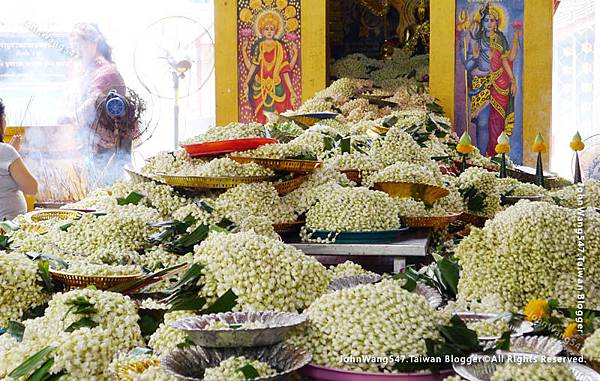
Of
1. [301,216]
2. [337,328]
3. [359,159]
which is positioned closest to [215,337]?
[337,328]

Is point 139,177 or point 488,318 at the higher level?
point 139,177

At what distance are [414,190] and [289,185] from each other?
0.54 m

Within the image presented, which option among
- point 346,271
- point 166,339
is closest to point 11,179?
point 346,271

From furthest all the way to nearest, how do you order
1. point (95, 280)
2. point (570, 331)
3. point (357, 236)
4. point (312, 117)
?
point (312, 117) < point (357, 236) < point (95, 280) < point (570, 331)

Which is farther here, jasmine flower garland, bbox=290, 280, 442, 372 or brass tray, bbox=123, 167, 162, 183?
brass tray, bbox=123, 167, 162, 183

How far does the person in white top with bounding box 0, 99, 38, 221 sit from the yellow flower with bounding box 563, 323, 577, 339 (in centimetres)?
405

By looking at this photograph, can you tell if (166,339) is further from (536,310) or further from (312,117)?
(312,117)

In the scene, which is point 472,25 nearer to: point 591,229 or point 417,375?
point 591,229

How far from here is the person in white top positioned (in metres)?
4.87

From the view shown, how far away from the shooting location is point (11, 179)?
4938 mm

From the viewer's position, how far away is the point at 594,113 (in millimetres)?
10352

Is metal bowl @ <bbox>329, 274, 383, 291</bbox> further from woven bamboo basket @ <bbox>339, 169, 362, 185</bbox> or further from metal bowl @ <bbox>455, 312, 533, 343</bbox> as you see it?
woven bamboo basket @ <bbox>339, 169, 362, 185</bbox>

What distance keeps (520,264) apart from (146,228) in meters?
1.28

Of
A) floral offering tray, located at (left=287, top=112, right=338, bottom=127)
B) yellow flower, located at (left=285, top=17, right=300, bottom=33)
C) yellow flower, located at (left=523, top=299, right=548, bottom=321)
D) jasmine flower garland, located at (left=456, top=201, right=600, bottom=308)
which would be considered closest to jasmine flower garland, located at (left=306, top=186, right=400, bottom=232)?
jasmine flower garland, located at (left=456, top=201, right=600, bottom=308)
